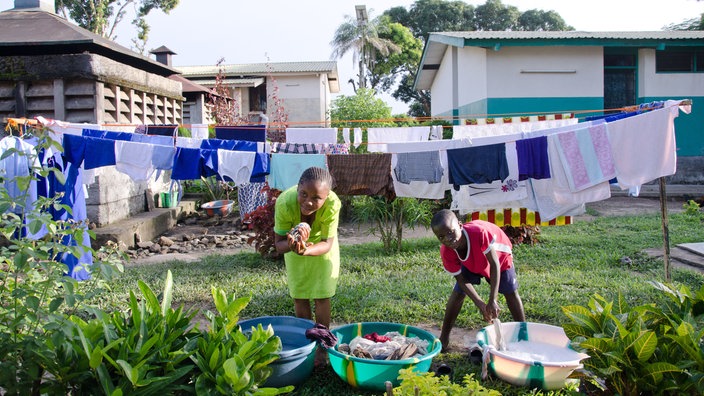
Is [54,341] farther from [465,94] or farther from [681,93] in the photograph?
[681,93]

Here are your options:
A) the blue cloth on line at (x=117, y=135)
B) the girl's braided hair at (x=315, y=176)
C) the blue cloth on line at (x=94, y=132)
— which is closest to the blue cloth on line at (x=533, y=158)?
the girl's braided hair at (x=315, y=176)

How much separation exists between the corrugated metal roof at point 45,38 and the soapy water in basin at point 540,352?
6950 millimetres

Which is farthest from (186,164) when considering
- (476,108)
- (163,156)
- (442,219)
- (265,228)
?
(476,108)

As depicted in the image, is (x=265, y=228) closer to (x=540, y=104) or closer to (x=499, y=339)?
(x=499, y=339)

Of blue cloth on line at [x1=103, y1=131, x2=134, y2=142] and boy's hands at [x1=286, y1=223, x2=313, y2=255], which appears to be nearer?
boy's hands at [x1=286, y1=223, x2=313, y2=255]

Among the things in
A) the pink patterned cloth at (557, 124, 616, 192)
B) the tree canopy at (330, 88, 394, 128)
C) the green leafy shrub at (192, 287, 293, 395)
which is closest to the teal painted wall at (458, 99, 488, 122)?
the tree canopy at (330, 88, 394, 128)

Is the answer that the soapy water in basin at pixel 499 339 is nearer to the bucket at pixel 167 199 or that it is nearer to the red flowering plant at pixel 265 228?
the red flowering plant at pixel 265 228

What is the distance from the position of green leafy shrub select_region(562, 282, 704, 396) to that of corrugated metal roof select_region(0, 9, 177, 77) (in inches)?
295

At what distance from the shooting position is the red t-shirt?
374 cm

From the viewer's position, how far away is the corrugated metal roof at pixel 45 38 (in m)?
7.62

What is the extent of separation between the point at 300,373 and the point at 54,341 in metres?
1.44

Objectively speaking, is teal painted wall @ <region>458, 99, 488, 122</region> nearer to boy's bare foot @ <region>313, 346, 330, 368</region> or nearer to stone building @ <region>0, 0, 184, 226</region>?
stone building @ <region>0, 0, 184, 226</region>

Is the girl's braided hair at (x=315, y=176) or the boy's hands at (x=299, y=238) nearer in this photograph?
the boy's hands at (x=299, y=238)

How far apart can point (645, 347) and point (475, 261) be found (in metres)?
1.49
